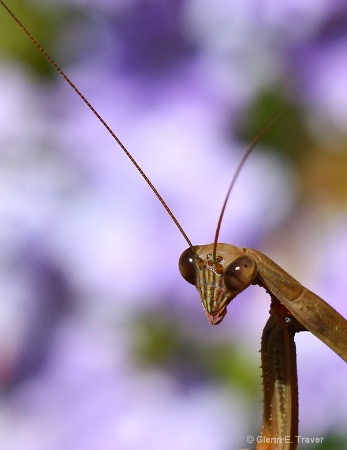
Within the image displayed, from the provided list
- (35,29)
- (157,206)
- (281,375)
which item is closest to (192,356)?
(157,206)

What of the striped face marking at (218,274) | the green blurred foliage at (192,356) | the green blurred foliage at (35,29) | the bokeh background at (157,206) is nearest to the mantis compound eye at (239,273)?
the striped face marking at (218,274)

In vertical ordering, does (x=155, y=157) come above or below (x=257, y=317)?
above

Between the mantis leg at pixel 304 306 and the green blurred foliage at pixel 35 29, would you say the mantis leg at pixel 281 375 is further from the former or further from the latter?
A: the green blurred foliage at pixel 35 29

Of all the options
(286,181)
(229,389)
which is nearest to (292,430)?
(229,389)

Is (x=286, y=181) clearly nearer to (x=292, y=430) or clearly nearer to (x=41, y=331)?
(x=41, y=331)

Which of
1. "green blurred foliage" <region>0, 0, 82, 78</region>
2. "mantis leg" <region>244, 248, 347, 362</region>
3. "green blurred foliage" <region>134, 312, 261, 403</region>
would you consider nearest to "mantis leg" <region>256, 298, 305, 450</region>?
"mantis leg" <region>244, 248, 347, 362</region>
